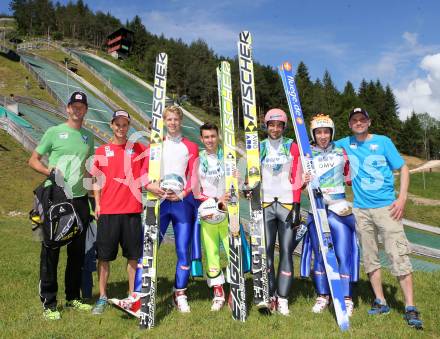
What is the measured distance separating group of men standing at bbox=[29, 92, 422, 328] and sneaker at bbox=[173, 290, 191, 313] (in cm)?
1

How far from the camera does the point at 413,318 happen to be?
4.66 metres

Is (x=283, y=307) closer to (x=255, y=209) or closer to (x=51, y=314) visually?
(x=255, y=209)

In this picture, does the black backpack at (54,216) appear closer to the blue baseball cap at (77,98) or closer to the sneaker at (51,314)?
the sneaker at (51,314)

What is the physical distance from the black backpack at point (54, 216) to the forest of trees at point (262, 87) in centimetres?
5557

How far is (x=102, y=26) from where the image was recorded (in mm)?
110062

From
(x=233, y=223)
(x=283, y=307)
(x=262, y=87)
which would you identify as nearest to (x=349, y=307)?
(x=283, y=307)

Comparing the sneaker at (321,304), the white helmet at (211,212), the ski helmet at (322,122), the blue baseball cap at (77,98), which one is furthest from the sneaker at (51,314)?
the ski helmet at (322,122)

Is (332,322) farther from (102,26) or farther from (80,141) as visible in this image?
(102,26)

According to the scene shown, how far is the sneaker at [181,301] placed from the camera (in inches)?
205

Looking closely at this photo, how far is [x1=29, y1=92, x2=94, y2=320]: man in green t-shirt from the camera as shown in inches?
198

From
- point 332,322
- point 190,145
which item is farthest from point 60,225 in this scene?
point 332,322

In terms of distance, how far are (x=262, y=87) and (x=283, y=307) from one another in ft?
219

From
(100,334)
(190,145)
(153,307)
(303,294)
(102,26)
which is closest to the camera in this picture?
(100,334)

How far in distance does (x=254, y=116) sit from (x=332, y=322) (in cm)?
319
